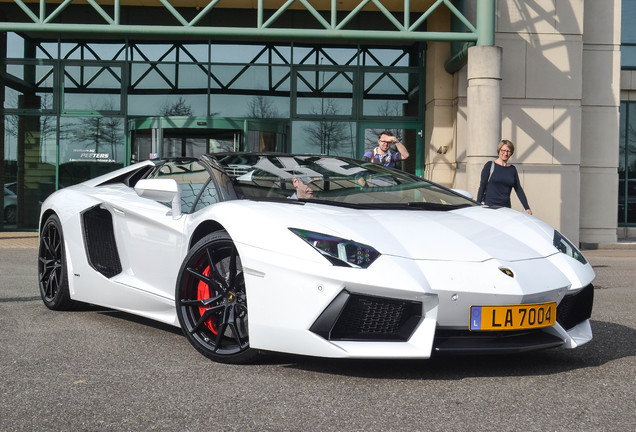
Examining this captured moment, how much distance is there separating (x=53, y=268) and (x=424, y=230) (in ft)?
9.90

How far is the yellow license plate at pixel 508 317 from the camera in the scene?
3785 mm

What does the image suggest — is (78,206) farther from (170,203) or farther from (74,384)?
(74,384)

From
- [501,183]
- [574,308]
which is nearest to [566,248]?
[574,308]

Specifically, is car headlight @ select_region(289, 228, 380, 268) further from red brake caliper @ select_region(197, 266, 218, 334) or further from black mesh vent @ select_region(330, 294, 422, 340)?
red brake caliper @ select_region(197, 266, 218, 334)

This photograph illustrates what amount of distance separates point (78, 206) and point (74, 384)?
2222 mm

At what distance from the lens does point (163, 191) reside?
4691mm

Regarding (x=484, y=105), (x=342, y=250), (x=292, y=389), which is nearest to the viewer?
(x=292, y=389)

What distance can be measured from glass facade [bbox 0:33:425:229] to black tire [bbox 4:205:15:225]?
28 millimetres

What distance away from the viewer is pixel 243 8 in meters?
17.1

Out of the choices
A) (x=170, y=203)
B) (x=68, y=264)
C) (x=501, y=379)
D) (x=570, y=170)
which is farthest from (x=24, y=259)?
(x=570, y=170)

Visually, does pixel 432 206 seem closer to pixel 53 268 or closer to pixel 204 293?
pixel 204 293

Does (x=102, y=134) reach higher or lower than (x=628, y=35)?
lower

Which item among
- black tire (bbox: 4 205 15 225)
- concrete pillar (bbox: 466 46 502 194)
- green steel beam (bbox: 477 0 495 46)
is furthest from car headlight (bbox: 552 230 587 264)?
black tire (bbox: 4 205 15 225)

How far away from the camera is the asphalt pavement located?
3186 millimetres
